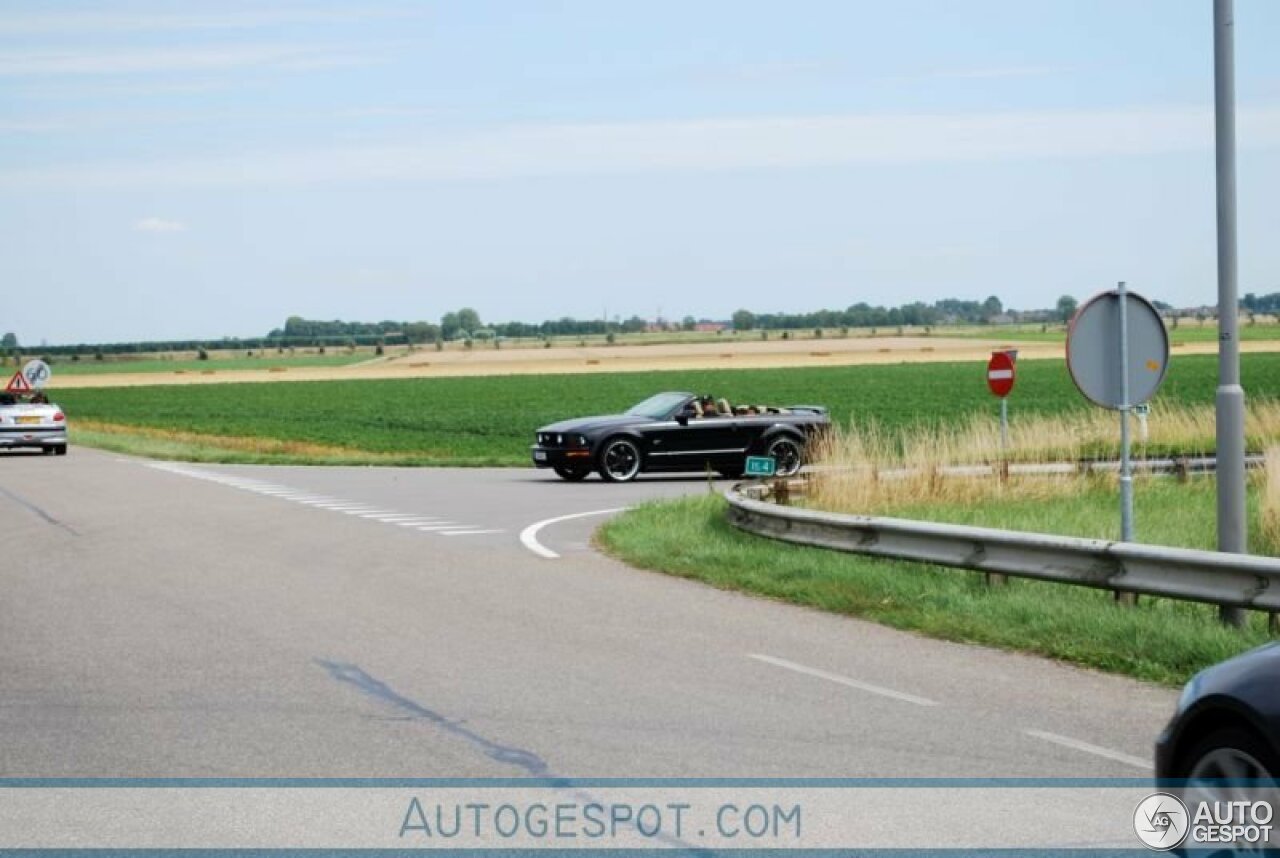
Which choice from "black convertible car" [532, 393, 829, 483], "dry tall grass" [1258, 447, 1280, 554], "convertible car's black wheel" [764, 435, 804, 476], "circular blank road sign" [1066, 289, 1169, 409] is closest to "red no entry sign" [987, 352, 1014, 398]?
"black convertible car" [532, 393, 829, 483]

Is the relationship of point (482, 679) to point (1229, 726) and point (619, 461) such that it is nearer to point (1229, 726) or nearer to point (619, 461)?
point (1229, 726)

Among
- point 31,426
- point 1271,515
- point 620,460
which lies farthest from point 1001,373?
point 31,426

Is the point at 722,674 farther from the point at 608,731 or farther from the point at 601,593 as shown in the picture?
the point at 601,593

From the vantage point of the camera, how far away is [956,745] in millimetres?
8406

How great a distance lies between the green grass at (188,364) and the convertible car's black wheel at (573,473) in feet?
414

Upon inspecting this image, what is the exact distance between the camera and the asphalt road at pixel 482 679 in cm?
818

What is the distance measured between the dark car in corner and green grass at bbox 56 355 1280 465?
31615 millimetres

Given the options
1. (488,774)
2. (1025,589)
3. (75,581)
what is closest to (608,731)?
(488,774)

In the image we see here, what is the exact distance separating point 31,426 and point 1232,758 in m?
39.7

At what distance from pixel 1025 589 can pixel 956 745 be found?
507 centimetres

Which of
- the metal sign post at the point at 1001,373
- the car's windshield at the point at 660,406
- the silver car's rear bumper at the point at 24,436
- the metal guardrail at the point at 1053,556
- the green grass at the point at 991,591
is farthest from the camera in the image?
the silver car's rear bumper at the point at 24,436

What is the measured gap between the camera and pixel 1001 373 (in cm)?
2978

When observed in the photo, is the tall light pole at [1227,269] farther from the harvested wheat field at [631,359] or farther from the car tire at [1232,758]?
the harvested wheat field at [631,359]

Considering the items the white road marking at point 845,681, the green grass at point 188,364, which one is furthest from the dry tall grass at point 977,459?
the green grass at point 188,364
